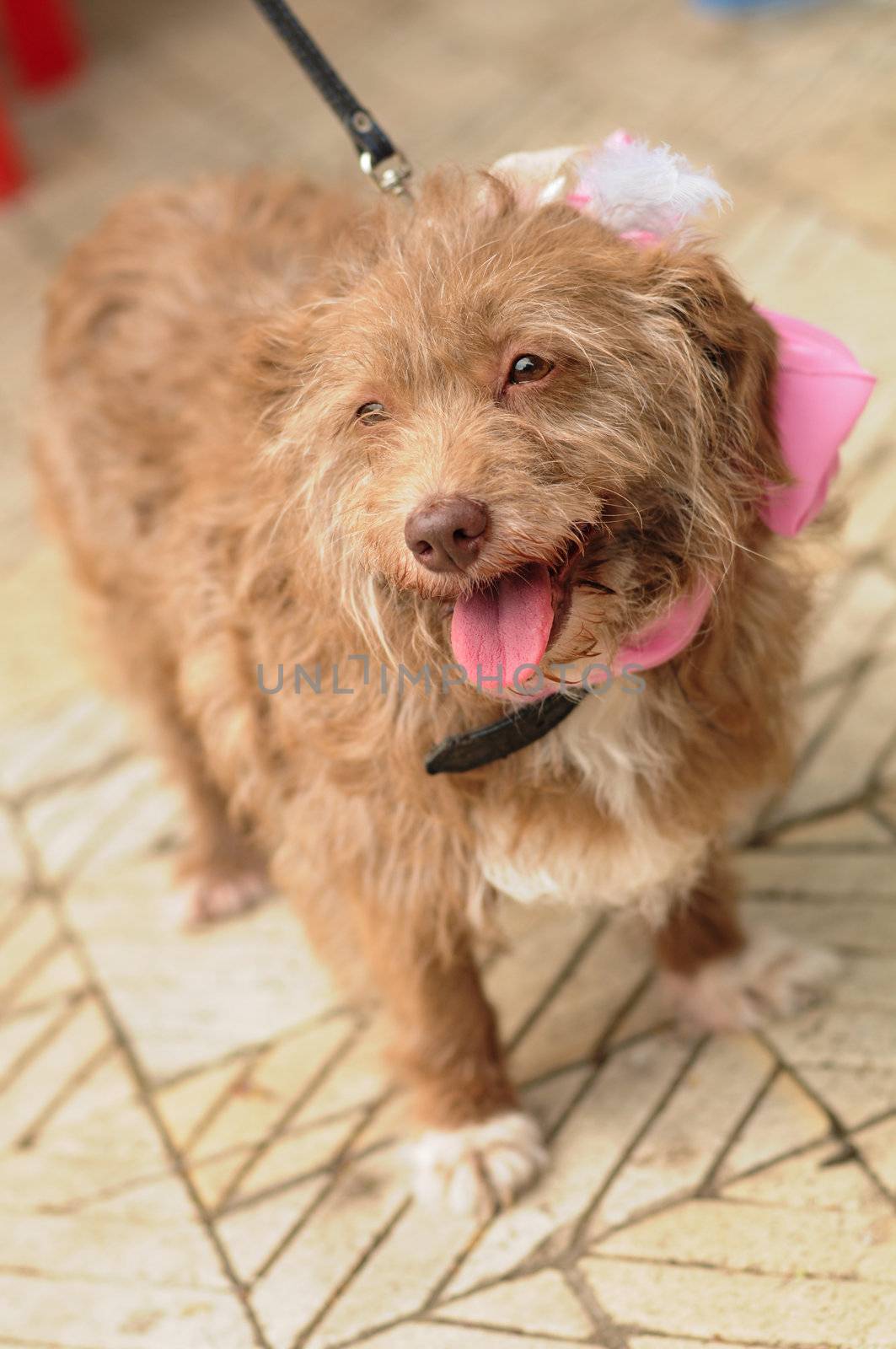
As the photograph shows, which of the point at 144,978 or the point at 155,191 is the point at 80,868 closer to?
the point at 144,978

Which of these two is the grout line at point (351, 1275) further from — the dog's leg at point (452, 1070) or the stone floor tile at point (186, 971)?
the stone floor tile at point (186, 971)

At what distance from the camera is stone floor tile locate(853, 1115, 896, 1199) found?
2.48m

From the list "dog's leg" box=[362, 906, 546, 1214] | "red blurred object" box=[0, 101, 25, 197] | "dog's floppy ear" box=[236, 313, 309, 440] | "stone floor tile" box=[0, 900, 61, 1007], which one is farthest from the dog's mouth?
"red blurred object" box=[0, 101, 25, 197]

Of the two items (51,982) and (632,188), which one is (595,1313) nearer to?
(51,982)

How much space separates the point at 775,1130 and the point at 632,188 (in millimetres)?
1659

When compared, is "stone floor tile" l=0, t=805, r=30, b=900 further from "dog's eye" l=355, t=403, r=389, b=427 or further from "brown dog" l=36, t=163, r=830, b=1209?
"dog's eye" l=355, t=403, r=389, b=427

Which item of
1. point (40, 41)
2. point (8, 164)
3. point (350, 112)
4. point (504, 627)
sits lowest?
point (504, 627)

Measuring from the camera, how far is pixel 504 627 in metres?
2.00

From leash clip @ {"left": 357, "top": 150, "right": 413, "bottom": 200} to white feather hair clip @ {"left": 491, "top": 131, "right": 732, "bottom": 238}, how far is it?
234 mm

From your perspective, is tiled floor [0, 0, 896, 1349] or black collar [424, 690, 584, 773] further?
Result: tiled floor [0, 0, 896, 1349]

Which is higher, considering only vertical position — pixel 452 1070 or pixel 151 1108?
pixel 151 1108

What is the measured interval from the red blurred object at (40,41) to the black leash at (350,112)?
612 cm

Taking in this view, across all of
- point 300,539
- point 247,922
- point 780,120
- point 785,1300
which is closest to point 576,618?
point 300,539

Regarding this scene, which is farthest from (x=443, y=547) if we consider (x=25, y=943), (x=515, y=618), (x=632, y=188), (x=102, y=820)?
(x=102, y=820)
